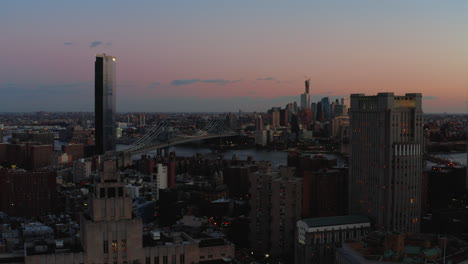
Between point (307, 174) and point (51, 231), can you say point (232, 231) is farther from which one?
point (51, 231)

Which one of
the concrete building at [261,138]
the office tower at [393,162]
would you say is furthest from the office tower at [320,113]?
the office tower at [393,162]

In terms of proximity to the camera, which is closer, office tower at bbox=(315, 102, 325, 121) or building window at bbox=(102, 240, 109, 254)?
building window at bbox=(102, 240, 109, 254)

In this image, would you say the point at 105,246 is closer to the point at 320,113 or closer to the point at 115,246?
the point at 115,246

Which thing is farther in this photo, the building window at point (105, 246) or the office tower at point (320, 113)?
the office tower at point (320, 113)

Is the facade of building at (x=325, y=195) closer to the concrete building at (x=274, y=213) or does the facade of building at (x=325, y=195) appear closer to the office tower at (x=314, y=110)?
the concrete building at (x=274, y=213)

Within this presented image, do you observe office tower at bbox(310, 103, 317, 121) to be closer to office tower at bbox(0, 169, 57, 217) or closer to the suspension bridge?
the suspension bridge

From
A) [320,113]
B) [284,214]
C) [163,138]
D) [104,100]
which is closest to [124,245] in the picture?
[284,214]

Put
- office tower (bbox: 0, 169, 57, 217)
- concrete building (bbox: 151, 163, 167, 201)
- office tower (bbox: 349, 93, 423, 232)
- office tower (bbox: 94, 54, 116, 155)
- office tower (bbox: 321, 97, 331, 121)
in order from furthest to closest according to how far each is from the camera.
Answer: office tower (bbox: 321, 97, 331, 121) → office tower (bbox: 94, 54, 116, 155) → concrete building (bbox: 151, 163, 167, 201) → office tower (bbox: 0, 169, 57, 217) → office tower (bbox: 349, 93, 423, 232)

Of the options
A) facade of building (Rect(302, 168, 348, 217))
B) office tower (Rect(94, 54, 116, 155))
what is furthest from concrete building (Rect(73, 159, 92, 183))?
office tower (Rect(94, 54, 116, 155))
